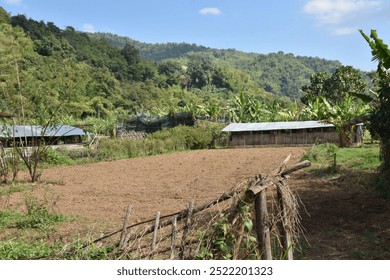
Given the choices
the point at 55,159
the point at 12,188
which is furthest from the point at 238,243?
the point at 55,159

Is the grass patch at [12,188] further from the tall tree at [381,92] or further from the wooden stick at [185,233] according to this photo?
the tall tree at [381,92]

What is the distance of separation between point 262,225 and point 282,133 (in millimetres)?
25208

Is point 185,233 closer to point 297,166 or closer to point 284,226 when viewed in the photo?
point 284,226

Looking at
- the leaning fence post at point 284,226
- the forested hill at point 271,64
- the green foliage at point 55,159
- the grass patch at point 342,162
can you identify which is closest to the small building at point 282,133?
the grass patch at point 342,162

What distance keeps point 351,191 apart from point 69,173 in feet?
37.5

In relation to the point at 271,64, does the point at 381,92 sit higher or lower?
lower

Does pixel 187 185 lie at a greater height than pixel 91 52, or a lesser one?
lesser

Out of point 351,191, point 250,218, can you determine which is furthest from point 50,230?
point 351,191

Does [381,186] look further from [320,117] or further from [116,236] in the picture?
[320,117]

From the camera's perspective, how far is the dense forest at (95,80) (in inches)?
596

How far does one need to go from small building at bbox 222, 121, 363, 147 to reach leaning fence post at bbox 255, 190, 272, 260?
77.9 feet

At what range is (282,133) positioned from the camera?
93.9ft

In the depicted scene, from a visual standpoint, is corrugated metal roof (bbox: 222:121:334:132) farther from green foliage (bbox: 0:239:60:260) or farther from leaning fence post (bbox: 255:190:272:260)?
leaning fence post (bbox: 255:190:272:260)

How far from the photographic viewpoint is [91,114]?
161 feet
